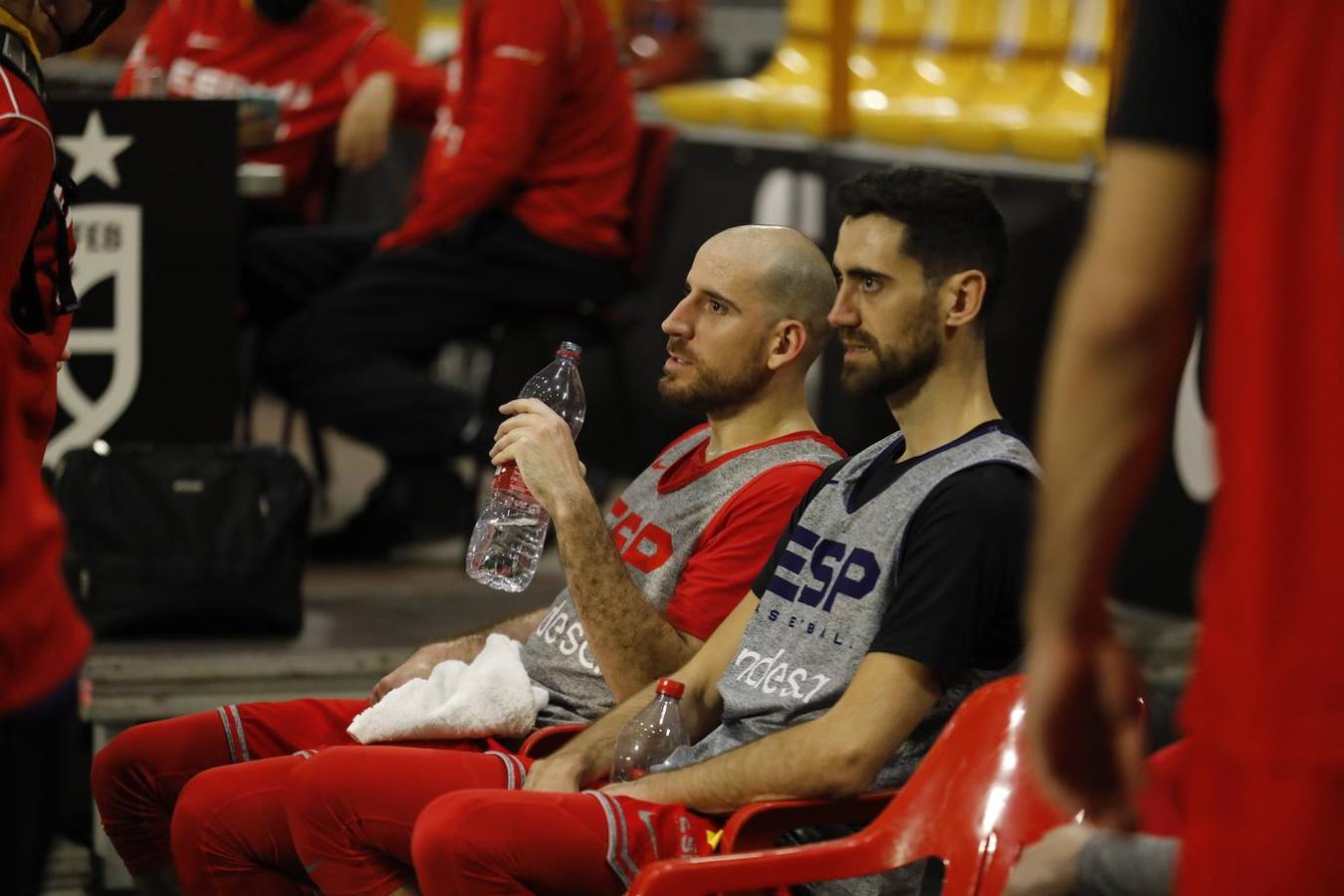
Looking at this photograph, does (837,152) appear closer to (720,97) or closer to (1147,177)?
(720,97)

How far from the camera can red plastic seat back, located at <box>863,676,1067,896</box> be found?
91.5 inches

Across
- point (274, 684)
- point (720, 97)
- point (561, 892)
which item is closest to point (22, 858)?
point (561, 892)

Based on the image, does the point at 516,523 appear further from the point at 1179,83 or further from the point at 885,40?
the point at 885,40

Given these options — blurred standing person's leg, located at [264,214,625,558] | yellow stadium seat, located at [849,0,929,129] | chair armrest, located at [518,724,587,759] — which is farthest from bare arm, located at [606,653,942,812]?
yellow stadium seat, located at [849,0,929,129]

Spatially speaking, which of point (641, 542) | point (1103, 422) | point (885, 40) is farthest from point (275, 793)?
point (885, 40)

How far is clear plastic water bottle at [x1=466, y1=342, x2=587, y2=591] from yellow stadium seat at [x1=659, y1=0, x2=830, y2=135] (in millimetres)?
3099

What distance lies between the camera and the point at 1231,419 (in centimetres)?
139

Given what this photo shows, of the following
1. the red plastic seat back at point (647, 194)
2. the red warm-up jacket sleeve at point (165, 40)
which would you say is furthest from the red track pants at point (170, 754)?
the red warm-up jacket sleeve at point (165, 40)

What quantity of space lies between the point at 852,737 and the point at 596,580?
0.55 meters

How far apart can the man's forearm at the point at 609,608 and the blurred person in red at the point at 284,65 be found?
333 centimetres

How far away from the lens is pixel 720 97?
727 cm

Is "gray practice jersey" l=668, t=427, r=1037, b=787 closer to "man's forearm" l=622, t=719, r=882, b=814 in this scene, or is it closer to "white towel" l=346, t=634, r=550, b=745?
"man's forearm" l=622, t=719, r=882, b=814

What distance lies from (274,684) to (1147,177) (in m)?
3.40

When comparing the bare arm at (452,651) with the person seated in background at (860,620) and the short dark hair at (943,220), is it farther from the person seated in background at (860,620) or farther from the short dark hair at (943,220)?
the short dark hair at (943,220)
